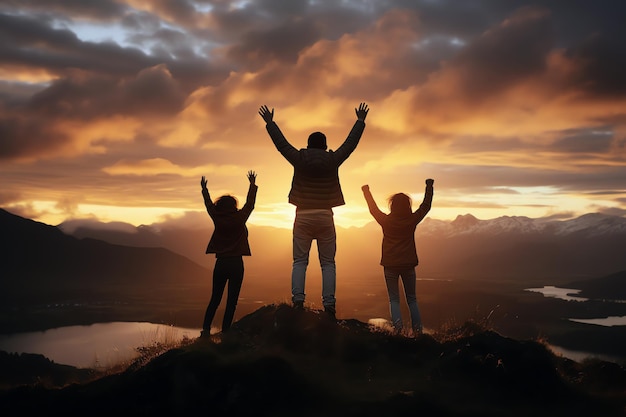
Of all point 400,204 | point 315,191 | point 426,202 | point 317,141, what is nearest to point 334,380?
point 315,191

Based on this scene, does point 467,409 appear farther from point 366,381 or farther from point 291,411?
point 291,411

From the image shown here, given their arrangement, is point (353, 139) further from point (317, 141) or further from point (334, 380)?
point (334, 380)

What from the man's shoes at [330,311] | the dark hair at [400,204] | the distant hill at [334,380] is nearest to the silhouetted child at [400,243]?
the dark hair at [400,204]

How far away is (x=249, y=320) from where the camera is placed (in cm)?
1232

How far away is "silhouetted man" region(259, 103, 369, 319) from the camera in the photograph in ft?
36.4

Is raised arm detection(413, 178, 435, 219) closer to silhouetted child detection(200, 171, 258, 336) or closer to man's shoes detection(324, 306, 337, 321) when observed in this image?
man's shoes detection(324, 306, 337, 321)

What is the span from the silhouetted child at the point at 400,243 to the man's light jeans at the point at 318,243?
2033 mm

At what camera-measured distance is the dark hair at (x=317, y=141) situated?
1145 cm

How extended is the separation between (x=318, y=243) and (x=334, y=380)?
2974 millimetres

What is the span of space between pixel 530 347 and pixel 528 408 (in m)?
1.56

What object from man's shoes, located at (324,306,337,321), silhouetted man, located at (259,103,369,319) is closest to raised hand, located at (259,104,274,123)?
silhouetted man, located at (259,103,369,319)

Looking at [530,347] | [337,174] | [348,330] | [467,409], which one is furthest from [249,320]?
[530,347]

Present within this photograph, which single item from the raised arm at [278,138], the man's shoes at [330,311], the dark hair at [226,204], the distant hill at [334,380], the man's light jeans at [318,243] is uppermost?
the raised arm at [278,138]

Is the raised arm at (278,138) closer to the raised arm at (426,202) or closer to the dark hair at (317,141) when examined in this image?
the dark hair at (317,141)
